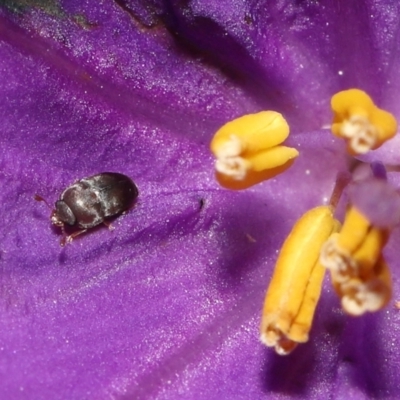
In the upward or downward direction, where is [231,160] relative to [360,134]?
downward

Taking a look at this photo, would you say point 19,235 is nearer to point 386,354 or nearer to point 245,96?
point 245,96

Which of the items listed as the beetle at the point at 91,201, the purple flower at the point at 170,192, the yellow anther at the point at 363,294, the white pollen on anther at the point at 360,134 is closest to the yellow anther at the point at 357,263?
the yellow anther at the point at 363,294

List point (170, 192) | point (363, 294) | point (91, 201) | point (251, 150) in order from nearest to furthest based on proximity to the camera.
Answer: point (363, 294)
point (251, 150)
point (91, 201)
point (170, 192)

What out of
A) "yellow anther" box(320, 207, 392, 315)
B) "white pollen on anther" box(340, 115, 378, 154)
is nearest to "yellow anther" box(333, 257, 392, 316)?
"yellow anther" box(320, 207, 392, 315)

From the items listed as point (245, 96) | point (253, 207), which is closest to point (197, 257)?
point (253, 207)

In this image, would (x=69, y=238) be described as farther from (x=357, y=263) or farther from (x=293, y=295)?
(x=357, y=263)

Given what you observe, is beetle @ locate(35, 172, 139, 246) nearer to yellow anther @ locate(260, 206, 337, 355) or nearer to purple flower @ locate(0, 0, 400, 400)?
purple flower @ locate(0, 0, 400, 400)

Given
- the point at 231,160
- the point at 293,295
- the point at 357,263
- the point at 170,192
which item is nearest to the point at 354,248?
the point at 357,263
